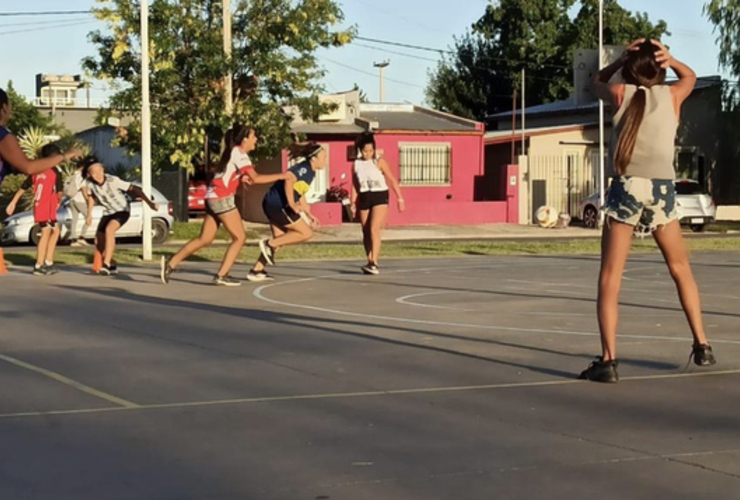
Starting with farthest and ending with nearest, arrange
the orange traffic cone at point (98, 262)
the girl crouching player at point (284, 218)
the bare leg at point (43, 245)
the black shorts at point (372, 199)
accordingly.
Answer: the orange traffic cone at point (98, 262), the bare leg at point (43, 245), the black shorts at point (372, 199), the girl crouching player at point (284, 218)

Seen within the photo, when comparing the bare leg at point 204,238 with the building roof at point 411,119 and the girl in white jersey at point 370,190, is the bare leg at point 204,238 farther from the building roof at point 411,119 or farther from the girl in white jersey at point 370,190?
A: the building roof at point 411,119

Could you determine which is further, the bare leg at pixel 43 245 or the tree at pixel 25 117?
the tree at pixel 25 117

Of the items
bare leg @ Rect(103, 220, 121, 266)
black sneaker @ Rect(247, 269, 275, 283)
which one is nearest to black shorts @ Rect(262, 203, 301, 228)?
black sneaker @ Rect(247, 269, 275, 283)

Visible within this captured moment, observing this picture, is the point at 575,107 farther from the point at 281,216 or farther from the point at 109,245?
the point at 281,216

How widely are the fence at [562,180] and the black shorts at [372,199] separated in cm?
2645

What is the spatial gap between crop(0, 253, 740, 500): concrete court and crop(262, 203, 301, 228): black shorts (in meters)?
2.70

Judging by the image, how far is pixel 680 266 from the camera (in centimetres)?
895

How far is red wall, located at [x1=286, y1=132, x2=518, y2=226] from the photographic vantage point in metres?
43.1

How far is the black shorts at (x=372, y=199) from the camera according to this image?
18.4 m

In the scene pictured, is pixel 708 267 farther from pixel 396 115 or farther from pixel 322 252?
pixel 396 115

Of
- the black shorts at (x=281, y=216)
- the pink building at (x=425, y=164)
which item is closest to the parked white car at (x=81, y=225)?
the pink building at (x=425, y=164)

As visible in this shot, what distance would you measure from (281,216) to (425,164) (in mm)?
27885

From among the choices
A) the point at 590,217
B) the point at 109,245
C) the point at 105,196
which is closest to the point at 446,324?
the point at 109,245

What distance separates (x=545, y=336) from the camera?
11.0 metres
